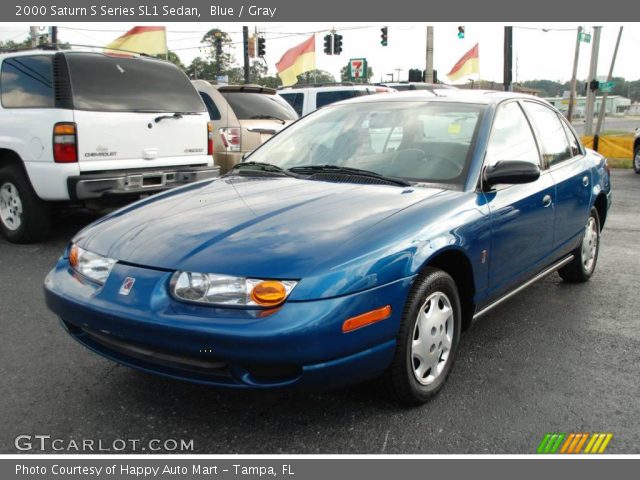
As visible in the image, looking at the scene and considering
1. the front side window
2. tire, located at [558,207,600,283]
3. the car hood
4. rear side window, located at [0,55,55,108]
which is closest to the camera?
the car hood

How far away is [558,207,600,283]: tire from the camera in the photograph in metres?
4.95

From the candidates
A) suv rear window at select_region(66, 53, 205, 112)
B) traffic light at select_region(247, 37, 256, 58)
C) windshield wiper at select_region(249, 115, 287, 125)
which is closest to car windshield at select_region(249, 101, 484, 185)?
suv rear window at select_region(66, 53, 205, 112)

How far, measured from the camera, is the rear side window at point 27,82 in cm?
591

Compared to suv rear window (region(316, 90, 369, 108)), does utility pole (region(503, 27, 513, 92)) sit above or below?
above

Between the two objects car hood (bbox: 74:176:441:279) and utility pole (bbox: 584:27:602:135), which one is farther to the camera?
utility pole (bbox: 584:27:602:135)

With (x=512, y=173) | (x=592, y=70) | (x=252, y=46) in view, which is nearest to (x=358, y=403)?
(x=512, y=173)

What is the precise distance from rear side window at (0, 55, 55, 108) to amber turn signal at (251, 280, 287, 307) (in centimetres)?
434

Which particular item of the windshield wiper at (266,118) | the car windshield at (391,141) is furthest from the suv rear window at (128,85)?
the car windshield at (391,141)

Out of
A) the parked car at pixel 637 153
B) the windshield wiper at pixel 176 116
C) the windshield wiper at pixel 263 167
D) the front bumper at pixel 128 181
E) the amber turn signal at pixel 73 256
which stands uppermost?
the windshield wiper at pixel 176 116

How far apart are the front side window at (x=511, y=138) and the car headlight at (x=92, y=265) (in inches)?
82.8

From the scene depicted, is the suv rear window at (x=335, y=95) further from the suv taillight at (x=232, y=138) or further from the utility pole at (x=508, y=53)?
the utility pole at (x=508, y=53)

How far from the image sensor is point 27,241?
248 inches

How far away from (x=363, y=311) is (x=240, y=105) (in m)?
7.02

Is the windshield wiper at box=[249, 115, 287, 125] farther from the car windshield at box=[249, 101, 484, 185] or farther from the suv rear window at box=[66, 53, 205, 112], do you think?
the car windshield at box=[249, 101, 484, 185]
